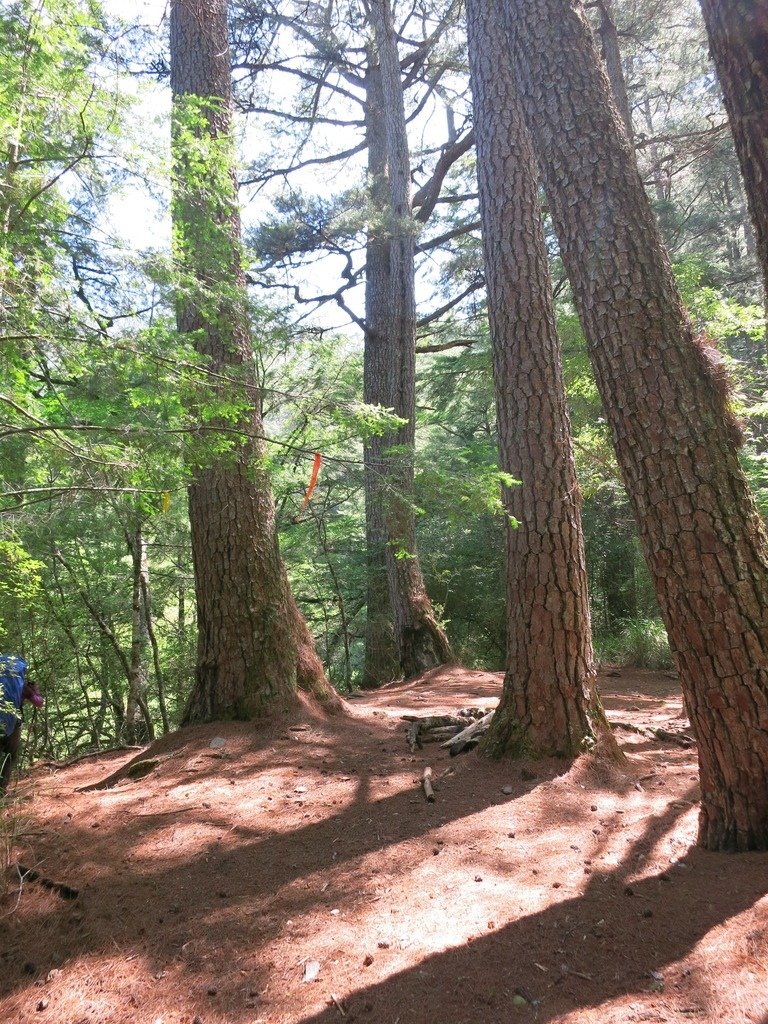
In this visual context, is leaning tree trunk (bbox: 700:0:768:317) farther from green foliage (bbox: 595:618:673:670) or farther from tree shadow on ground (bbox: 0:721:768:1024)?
green foliage (bbox: 595:618:673:670)

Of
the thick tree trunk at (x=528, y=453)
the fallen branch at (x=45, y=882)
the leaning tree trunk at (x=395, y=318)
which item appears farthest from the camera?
the leaning tree trunk at (x=395, y=318)

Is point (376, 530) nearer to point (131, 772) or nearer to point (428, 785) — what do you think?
point (131, 772)

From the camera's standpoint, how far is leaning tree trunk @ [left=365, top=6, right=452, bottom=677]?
9.31m

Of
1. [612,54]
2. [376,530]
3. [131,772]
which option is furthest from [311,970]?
[612,54]

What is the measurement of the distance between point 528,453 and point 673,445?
6.29 feet

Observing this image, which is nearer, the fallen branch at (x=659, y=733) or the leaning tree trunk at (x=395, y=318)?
the fallen branch at (x=659, y=733)

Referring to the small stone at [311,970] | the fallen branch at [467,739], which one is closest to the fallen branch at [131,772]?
the fallen branch at [467,739]

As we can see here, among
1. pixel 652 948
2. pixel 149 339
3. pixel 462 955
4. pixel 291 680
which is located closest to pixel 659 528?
pixel 652 948

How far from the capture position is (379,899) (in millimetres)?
2863

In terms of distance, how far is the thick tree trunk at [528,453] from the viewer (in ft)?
14.6

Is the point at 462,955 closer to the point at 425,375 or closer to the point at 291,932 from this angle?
the point at 291,932

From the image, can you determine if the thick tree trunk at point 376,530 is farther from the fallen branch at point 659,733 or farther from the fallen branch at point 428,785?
the fallen branch at point 428,785

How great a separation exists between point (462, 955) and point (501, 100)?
5936 millimetres

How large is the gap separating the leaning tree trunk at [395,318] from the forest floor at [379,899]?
4597 millimetres
